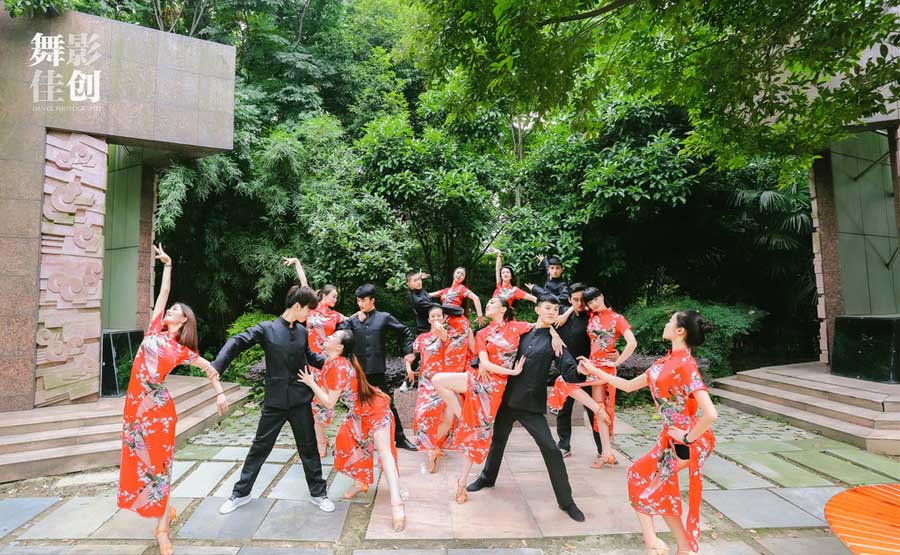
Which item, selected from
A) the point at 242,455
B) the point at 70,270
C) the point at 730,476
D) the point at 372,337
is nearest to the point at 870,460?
the point at 730,476

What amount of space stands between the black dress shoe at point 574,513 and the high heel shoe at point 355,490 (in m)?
1.67

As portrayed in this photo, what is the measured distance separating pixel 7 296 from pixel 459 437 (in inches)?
228

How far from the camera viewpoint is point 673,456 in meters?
2.88

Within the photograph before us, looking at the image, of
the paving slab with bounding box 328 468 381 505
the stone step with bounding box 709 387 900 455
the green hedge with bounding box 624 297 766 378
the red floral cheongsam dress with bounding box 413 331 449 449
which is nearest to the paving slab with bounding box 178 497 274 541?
the paving slab with bounding box 328 468 381 505

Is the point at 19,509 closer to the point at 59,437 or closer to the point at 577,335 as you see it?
the point at 59,437

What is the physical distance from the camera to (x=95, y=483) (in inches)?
170

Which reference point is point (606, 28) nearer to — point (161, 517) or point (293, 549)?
point (293, 549)

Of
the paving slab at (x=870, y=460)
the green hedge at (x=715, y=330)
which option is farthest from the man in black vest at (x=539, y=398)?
the green hedge at (x=715, y=330)

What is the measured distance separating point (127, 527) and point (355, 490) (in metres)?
1.70

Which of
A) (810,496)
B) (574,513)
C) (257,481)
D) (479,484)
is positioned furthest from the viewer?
(257,481)

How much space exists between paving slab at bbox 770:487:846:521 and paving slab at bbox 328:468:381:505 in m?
3.54

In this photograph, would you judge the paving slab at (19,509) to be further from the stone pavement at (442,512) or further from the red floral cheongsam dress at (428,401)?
the red floral cheongsam dress at (428,401)

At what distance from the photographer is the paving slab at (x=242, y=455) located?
15.9ft

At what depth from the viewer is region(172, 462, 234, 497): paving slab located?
4.02 m
